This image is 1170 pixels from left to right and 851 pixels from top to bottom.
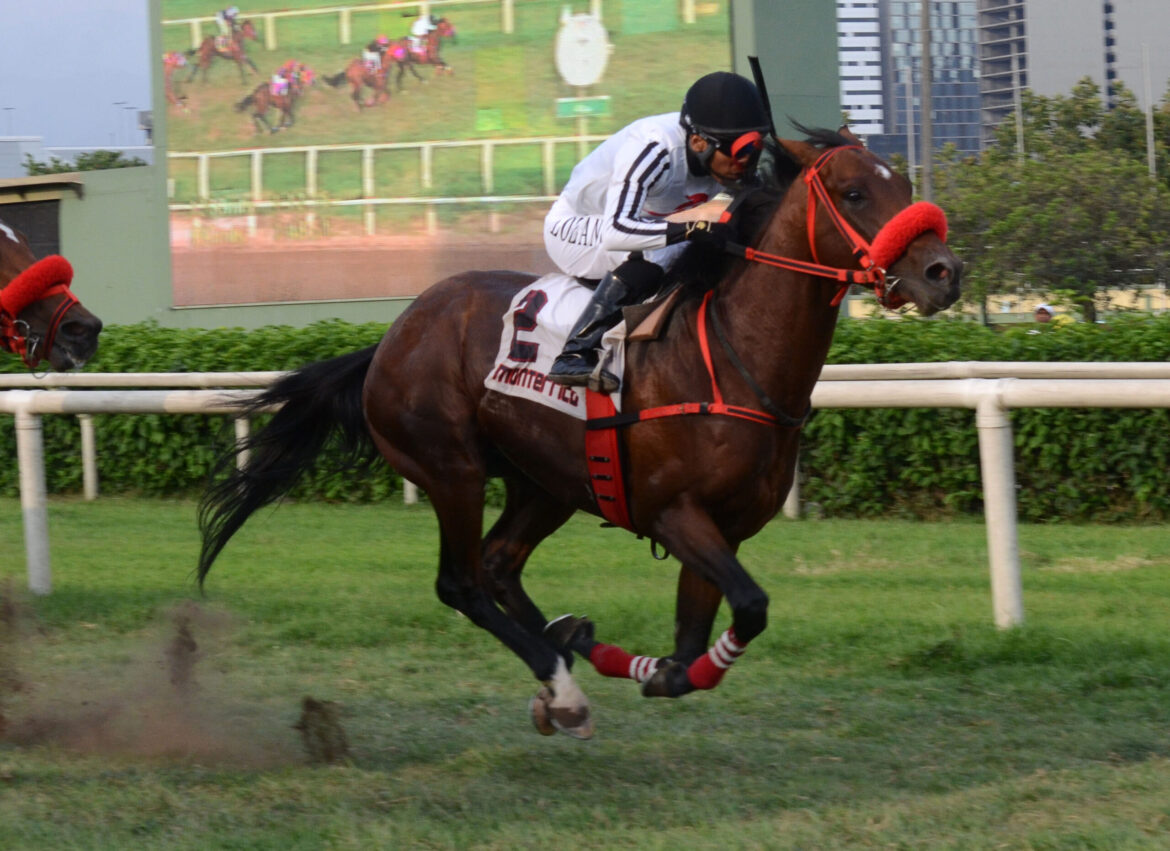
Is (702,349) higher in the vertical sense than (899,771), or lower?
higher

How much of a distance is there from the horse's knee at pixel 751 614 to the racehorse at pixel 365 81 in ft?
50.5

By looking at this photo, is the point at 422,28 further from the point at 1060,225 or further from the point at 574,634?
the point at 574,634

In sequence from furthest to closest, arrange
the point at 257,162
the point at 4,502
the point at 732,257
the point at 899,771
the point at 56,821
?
the point at 257,162 → the point at 4,502 → the point at 732,257 → the point at 899,771 → the point at 56,821

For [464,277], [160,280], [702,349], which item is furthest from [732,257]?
[160,280]

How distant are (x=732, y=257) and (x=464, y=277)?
1.12 m

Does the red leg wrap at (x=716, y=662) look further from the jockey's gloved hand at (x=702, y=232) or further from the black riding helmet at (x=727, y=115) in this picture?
the black riding helmet at (x=727, y=115)

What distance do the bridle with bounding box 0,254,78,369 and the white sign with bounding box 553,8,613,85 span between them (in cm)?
1266

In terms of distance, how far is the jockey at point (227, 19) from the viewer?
1881cm

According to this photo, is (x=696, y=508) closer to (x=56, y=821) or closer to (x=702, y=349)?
(x=702, y=349)

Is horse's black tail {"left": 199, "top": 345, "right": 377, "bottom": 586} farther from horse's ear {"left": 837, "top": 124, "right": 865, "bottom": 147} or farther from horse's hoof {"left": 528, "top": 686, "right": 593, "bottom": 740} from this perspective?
horse's ear {"left": 837, "top": 124, "right": 865, "bottom": 147}

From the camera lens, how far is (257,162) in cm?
1880

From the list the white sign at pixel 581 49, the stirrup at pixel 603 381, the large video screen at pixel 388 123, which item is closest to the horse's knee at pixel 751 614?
the stirrup at pixel 603 381

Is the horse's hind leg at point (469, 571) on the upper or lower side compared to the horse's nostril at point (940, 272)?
lower

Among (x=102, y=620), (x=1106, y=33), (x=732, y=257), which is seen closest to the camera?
(x=732, y=257)
